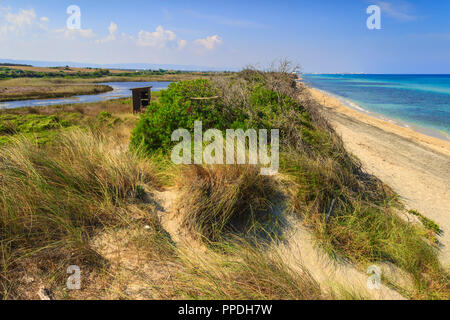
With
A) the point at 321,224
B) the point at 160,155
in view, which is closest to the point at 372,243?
the point at 321,224

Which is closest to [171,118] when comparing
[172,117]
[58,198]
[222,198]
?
[172,117]

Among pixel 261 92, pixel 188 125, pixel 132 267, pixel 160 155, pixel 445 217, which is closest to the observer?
pixel 132 267

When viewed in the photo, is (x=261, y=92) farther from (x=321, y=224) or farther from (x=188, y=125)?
(x=321, y=224)

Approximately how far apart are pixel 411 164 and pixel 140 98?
1827 cm

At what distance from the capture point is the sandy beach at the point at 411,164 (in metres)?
8.16

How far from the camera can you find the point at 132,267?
10.3ft

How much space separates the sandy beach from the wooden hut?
12841 mm

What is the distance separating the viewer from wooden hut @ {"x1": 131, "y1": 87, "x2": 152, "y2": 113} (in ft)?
59.4

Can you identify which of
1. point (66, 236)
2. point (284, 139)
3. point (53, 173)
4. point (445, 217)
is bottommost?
point (445, 217)

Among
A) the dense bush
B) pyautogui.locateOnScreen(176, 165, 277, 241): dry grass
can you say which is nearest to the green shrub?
the dense bush

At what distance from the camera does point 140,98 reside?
18.7 meters

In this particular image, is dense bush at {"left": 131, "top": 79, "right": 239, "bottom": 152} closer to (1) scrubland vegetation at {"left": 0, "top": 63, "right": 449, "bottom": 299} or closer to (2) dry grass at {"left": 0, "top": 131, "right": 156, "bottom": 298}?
(1) scrubland vegetation at {"left": 0, "top": 63, "right": 449, "bottom": 299}
